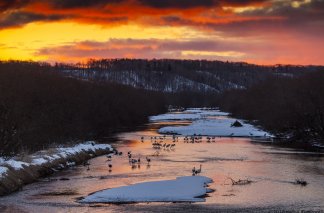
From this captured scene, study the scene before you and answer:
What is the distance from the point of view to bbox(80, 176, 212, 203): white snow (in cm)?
3444

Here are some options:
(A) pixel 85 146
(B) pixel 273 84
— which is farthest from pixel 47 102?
(B) pixel 273 84

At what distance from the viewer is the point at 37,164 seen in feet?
147

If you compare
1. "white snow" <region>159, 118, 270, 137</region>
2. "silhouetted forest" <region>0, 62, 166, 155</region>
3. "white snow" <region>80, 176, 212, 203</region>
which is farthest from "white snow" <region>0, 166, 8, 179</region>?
"white snow" <region>159, 118, 270, 137</region>

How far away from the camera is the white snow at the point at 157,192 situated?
34.4 meters

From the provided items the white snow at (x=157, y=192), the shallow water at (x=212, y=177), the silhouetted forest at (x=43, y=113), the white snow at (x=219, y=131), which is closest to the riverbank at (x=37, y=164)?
the shallow water at (x=212, y=177)

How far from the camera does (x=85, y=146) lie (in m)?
61.5

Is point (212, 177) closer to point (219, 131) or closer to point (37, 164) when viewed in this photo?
point (37, 164)

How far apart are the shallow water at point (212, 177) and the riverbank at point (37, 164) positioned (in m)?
1.03

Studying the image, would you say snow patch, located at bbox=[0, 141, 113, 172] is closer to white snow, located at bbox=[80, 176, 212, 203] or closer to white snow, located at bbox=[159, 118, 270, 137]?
white snow, located at bbox=[80, 176, 212, 203]

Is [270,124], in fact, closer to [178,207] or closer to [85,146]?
[85,146]

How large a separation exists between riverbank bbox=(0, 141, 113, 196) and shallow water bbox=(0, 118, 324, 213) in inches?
40.5

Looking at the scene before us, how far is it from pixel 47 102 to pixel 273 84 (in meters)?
82.8

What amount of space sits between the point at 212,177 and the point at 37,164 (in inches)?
603

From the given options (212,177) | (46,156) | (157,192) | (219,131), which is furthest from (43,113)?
(219,131)
